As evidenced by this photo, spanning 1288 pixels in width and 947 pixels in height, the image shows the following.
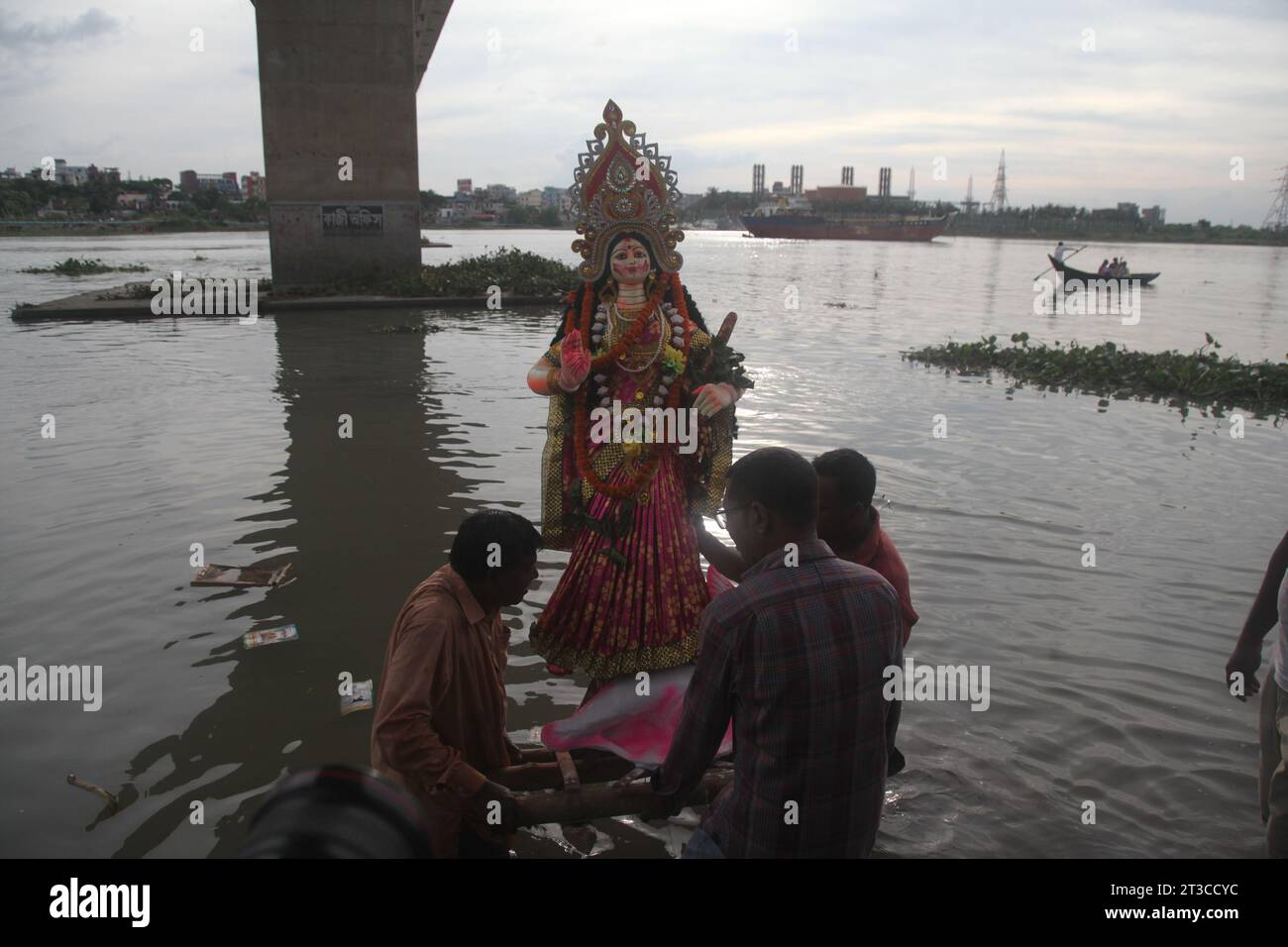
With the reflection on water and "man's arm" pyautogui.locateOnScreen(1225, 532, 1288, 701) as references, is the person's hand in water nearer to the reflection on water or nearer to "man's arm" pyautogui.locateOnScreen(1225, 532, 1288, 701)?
"man's arm" pyautogui.locateOnScreen(1225, 532, 1288, 701)

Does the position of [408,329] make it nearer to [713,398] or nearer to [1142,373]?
[1142,373]

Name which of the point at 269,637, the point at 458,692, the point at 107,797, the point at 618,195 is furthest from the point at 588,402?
the point at 107,797

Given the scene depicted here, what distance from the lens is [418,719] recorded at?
251 cm

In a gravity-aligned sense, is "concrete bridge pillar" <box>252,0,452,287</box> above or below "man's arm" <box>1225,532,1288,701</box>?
above

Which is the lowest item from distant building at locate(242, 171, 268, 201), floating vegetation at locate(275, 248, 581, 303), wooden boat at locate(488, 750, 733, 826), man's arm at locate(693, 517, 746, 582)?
wooden boat at locate(488, 750, 733, 826)

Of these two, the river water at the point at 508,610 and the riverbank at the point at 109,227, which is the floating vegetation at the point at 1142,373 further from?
the riverbank at the point at 109,227

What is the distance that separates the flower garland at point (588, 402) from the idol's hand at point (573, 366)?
11 centimetres

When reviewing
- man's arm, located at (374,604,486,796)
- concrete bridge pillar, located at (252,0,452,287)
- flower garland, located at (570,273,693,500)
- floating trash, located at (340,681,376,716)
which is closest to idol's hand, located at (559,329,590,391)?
flower garland, located at (570,273,693,500)

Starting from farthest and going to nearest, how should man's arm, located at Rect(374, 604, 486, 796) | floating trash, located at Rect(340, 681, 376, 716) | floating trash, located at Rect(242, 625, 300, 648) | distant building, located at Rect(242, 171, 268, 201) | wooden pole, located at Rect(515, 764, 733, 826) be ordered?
1. distant building, located at Rect(242, 171, 268, 201)
2. floating trash, located at Rect(242, 625, 300, 648)
3. floating trash, located at Rect(340, 681, 376, 716)
4. wooden pole, located at Rect(515, 764, 733, 826)
5. man's arm, located at Rect(374, 604, 486, 796)

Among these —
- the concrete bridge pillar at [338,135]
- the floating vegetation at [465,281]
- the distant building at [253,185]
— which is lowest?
the floating vegetation at [465,281]

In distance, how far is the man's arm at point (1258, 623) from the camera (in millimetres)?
3070

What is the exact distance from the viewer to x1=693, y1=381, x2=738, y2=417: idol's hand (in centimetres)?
389

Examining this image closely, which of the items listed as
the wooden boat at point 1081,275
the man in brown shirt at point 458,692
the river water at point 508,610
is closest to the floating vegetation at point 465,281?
the river water at point 508,610
